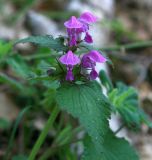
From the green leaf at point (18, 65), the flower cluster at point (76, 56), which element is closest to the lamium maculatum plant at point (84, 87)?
the flower cluster at point (76, 56)

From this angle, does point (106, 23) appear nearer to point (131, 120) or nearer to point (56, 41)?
point (131, 120)

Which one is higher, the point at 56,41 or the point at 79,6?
the point at 56,41

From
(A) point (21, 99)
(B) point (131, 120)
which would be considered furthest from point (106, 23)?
(B) point (131, 120)

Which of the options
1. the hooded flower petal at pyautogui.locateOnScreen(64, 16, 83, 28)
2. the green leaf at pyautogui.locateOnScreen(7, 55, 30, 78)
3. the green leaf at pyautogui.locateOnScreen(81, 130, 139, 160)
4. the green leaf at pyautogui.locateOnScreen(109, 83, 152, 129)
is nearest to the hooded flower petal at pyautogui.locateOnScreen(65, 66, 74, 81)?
the hooded flower petal at pyautogui.locateOnScreen(64, 16, 83, 28)

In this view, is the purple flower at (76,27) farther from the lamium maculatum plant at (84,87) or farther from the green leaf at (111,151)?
the green leaf at (111,151)

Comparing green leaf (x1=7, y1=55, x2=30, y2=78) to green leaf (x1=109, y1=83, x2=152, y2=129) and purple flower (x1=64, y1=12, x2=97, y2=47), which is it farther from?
purple flower (x1=64, y1=12, x2=97, y2=47)

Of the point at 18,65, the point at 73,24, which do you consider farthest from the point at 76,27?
the point at 18,65
